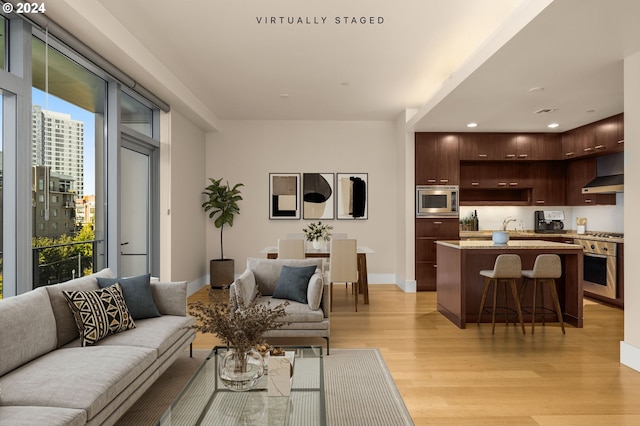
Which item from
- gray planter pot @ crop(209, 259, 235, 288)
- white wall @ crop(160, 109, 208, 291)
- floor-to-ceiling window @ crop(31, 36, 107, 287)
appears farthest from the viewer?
gray planter pot @ crop(209, 259, 235, 288)

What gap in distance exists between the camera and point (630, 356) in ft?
12.0

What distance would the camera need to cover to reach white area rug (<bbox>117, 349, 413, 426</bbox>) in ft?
8.94

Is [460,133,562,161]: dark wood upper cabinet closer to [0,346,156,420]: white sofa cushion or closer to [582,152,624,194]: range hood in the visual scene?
[582,152,624,194]: range hood

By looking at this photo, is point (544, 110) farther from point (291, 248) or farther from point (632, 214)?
point (291, 248)

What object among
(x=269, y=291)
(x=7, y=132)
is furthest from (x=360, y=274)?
(x=7, y=132)

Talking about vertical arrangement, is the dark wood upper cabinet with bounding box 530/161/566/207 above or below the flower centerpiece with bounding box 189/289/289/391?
above

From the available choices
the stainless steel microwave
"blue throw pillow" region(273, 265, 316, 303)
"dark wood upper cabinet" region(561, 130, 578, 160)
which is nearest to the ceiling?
"dark wood upper cabinet" region(561, 130, 578, 160)

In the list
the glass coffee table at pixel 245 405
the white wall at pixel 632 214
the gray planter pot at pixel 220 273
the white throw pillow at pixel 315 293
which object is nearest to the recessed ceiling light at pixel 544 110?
the white wall at pixel 632 214

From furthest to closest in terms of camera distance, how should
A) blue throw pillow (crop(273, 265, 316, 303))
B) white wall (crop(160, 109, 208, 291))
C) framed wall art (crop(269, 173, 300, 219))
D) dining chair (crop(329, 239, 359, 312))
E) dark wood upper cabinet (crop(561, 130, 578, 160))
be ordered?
1. framed wall art (crop(269, 173, 300, 219))
2. dark wood upper cabinet (crop(561, 130, 578, 160))
3. white wall (crop(160, 109, 208, 291))
4. dining chair (crop(329, 239, 359, 312))
5. blue throw pillow (crop(273, 265, 316, 303))

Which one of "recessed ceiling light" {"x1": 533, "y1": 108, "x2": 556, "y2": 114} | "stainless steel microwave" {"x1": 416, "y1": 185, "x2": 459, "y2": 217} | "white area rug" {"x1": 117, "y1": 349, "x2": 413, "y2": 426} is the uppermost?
"recessed ceiling light" {"x1": 533, "y1": 108, "x2": 556, "y2": 114}

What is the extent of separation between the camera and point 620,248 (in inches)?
226

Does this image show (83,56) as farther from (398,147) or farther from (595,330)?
(595,330)

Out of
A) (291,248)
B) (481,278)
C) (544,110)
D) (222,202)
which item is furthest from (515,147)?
(222,202)

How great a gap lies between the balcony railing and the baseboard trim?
4.92 metres
